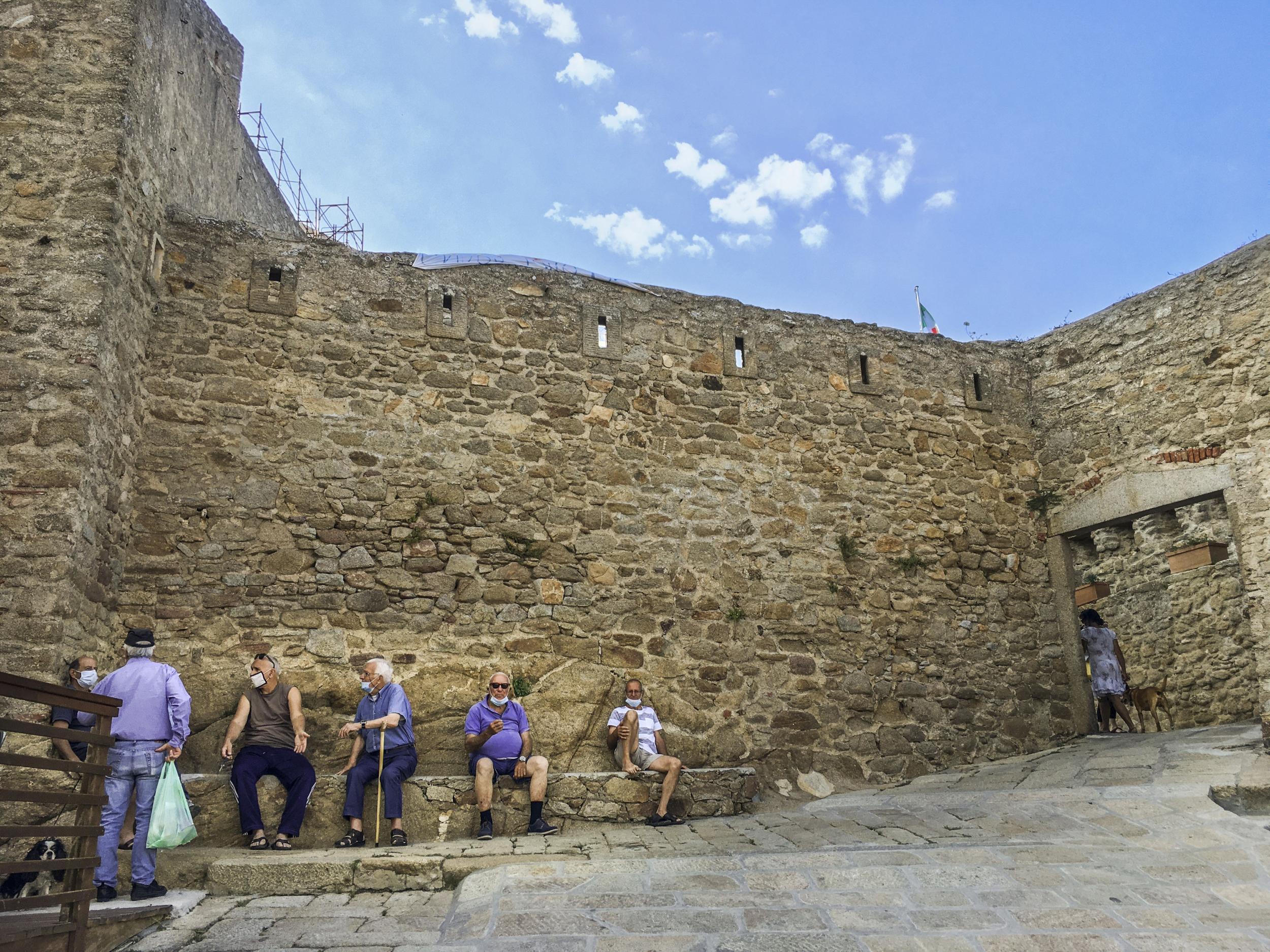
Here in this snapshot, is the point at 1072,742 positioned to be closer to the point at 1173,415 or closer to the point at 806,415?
the point at 1173,415

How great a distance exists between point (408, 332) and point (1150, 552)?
835 centimetres

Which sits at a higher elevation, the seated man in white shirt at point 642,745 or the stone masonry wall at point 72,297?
the stone masonry wall at point 72,297

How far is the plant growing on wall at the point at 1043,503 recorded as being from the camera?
30.1 feet

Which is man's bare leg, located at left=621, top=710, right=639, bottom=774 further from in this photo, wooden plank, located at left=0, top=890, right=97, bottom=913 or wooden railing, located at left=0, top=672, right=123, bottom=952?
wooden plank, located at left=0, top=890, right=97, bottom=913

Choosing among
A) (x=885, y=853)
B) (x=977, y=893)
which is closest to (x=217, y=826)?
(x=885, y=853)

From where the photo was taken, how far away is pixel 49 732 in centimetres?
381

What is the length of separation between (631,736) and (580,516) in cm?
A: 177

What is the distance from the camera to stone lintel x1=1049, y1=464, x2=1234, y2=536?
7746mm

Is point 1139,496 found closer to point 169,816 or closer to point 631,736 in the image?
point 631,736

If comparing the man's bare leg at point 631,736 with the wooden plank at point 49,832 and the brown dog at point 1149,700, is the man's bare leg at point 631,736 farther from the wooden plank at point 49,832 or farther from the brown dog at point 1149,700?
the brown dog at point 1149,700

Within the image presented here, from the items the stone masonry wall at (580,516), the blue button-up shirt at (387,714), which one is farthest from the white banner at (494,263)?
the blue button-up shirt at (387,714)

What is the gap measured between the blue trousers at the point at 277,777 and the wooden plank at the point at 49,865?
152 cm

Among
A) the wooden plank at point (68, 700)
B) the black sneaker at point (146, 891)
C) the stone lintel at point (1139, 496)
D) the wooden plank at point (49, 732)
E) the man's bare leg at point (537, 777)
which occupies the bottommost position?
the black sneaker at point (146, 891)

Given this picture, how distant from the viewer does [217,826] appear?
554 centimetres
